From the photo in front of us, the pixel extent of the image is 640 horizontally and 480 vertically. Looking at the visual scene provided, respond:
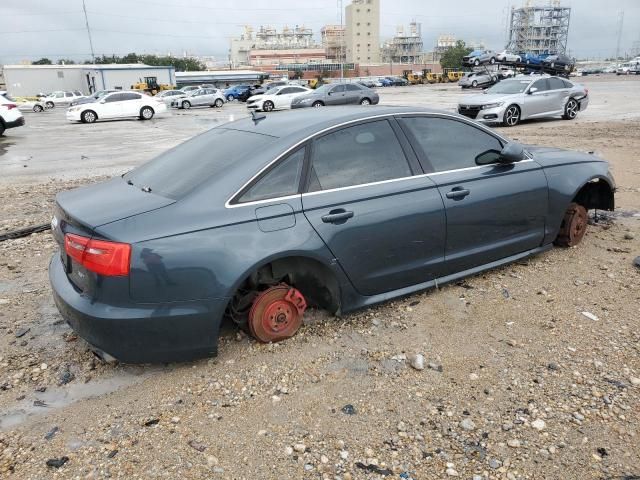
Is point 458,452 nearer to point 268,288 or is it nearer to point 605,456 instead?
point 605,456

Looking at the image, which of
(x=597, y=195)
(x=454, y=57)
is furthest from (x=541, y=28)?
(x=597, y=195)

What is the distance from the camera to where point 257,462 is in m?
2.54

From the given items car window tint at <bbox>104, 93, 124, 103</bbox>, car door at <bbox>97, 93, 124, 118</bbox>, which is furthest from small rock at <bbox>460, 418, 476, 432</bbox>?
car window tint at <bbox>104, 93, 124, 103</bbox>

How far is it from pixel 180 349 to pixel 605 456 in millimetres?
2275

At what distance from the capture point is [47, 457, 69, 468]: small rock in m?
2.54

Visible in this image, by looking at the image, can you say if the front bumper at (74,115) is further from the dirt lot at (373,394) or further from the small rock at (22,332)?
the small rock at (22,332)

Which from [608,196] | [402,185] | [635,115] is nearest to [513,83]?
[635,115]

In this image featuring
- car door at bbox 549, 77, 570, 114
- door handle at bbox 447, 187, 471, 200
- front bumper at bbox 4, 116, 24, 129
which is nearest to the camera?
door handle at bbox 447, 187, 471, 200

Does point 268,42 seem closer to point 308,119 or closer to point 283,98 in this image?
point 283,98

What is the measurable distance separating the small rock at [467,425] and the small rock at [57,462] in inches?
77.9

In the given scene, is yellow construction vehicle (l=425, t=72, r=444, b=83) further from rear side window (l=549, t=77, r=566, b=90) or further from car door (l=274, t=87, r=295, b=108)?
rear side window (l=549, t=77, r=566, b=90)

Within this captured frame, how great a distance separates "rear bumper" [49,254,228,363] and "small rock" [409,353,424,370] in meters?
1.22

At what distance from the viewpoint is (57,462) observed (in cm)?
255

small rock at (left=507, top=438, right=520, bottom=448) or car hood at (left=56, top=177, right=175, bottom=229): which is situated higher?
car hood at (left=56, top=177, right=175, bottom=229)
